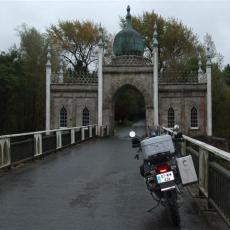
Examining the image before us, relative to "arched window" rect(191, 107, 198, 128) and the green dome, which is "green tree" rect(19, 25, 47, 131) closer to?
the green dome

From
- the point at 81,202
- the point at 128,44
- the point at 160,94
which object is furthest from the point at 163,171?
the point at 128,44

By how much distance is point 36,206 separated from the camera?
9023mm

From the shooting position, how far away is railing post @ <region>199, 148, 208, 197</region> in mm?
8711

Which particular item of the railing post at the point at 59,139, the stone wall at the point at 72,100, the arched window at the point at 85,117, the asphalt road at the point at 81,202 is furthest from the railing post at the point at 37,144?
the arched window at the point at 85,117

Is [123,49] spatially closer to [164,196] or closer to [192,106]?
[192,106]

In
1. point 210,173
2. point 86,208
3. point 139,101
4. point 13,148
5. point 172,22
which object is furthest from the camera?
point 139,101

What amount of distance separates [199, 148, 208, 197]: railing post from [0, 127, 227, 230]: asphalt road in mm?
376

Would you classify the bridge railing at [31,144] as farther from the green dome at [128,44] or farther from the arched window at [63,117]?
the green dome at [128,44]

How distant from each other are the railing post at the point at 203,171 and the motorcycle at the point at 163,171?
1.01 metres

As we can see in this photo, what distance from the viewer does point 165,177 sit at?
7.58m

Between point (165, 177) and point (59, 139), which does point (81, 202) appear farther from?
point (59, 139)

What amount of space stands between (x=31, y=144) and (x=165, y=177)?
10.8m

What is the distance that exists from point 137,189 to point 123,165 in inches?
221

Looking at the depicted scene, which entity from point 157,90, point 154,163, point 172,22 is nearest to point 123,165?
point 154,163
